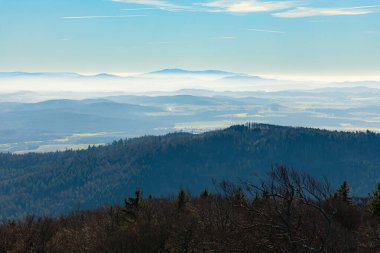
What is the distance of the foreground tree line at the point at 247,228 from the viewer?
81.5ft

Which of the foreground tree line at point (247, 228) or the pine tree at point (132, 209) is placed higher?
the foreground tree line at point (247, 228)

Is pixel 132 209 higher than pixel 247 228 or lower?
lower

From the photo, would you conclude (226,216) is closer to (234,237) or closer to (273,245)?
(234,237)

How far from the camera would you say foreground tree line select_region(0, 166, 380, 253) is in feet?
81.5

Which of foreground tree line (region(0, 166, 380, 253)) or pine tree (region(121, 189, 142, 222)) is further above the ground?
foreground tree line (region(0, 166, 380, 253))

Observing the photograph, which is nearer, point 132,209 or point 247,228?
point 247,228

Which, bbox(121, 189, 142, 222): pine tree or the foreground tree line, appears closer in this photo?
the foreground tree line

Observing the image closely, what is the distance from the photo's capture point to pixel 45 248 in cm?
4162

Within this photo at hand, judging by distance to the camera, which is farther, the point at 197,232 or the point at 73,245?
the point at 73,245

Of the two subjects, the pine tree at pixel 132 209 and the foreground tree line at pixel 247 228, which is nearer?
the foreground tree line at pixel 247 228

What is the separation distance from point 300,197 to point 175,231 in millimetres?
19543

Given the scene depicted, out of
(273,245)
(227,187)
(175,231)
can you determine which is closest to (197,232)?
(175,231)

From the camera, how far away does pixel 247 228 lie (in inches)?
983

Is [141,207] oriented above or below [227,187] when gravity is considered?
below
